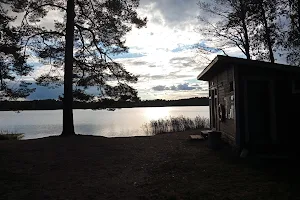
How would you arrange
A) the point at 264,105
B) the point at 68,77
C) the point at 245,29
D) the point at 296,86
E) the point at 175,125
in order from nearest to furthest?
the point at 296,86 < the point at 264,105 < the point at 68,77 < the point at 245,29 < the point at 175,125

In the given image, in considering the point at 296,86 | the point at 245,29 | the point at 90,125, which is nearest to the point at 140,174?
the point at 296,86

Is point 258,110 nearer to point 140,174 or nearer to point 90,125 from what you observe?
point 140,174

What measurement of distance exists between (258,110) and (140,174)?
14.6 ft

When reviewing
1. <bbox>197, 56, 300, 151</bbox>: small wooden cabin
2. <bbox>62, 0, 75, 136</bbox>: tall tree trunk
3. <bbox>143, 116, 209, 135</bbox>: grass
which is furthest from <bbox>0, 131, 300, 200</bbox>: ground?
<bbox>143, 116, 209, 135</bbox>: grass

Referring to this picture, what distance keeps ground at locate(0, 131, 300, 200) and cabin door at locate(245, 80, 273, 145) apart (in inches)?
44.5

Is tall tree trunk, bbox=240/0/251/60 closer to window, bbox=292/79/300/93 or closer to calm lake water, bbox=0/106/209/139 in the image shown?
calm lake water, bbox=0/106/209/139

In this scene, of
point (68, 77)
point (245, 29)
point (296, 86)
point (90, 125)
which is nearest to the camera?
point (296, 86)

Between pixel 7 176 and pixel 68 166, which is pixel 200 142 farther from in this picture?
pixel 7 176

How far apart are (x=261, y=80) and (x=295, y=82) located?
99cm

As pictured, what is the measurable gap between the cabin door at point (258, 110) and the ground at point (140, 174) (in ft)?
3.71

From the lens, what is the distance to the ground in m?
5.68

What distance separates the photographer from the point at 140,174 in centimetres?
735

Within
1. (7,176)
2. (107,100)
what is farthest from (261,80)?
(107,100)

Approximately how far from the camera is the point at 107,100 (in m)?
15.8
